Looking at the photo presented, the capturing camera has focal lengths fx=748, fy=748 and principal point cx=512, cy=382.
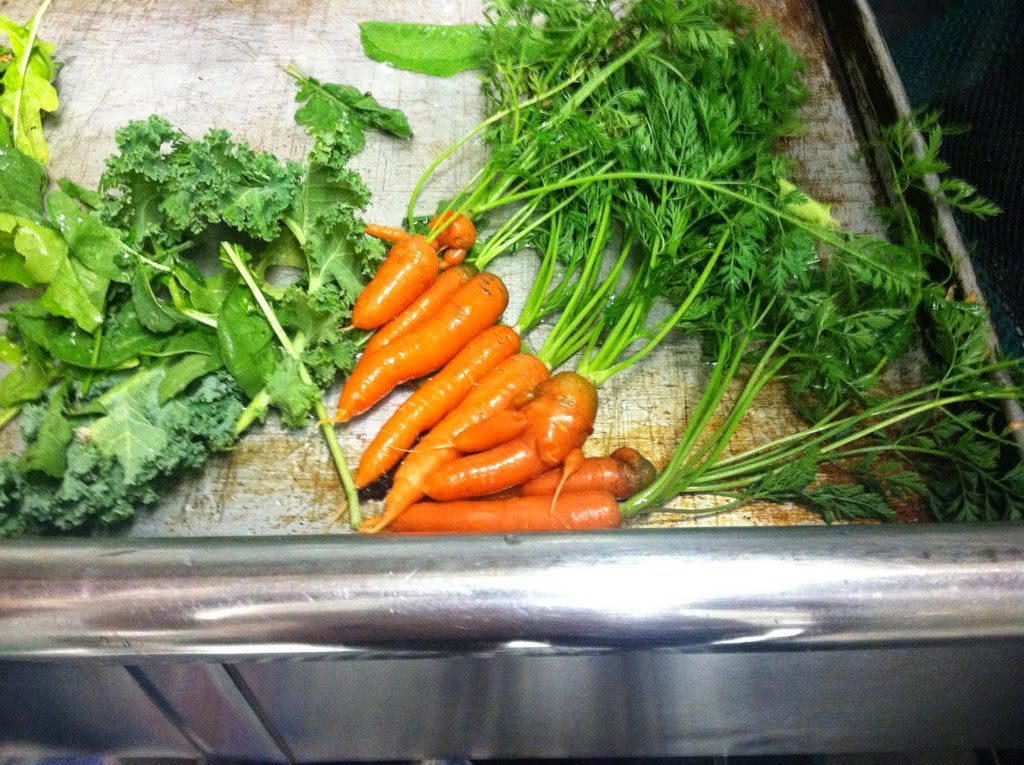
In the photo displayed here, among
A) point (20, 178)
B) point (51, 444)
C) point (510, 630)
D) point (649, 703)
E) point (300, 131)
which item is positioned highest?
point (300, 131)

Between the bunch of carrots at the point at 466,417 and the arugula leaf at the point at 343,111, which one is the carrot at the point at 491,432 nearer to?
the bunch of carrots at the point at 466,417

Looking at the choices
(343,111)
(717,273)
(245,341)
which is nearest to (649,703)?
(717,273)

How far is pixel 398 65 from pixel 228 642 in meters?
1.88

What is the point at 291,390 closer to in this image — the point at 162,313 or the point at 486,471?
the point at 162,313

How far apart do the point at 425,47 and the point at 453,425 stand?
1.33m

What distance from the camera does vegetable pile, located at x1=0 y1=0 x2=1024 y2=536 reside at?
1610 mm

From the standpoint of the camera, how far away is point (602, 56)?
6.99 feet

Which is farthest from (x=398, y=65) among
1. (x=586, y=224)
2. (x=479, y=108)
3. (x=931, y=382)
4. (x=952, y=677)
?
(x=952, y=677)

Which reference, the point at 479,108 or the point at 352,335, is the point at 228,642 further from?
the point at 479,108

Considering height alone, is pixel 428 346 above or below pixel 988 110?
below

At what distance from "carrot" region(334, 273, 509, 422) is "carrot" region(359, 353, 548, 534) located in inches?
4.8

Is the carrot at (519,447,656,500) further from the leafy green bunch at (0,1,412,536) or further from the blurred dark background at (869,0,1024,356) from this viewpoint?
the blurred dark background at (869,0,1024,356)

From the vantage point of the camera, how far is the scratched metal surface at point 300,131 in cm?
172

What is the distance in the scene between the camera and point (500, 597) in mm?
1058
